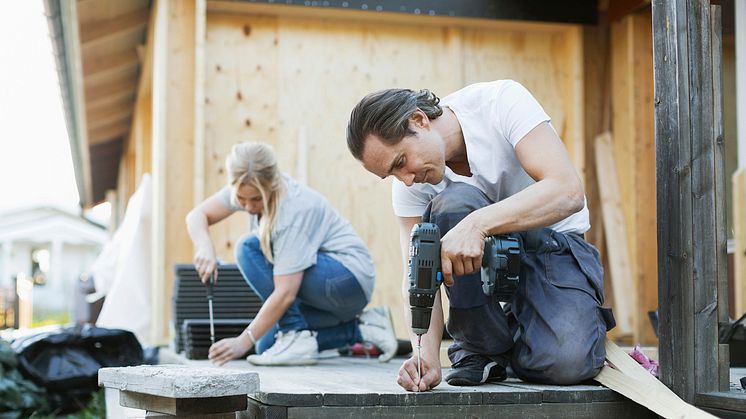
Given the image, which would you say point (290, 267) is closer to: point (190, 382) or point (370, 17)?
point (190, 382)

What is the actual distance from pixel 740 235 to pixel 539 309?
286 centimetres

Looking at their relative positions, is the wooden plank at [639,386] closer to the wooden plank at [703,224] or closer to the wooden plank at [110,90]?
the wooden plank at [703,224]

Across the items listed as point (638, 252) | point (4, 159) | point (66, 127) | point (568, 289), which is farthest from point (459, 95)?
point (4, 159)

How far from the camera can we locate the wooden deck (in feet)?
7.31

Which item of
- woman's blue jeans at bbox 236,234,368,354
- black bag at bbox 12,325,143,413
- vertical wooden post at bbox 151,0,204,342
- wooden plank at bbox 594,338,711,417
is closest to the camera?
wooden plank at bbox 594,338,711,417

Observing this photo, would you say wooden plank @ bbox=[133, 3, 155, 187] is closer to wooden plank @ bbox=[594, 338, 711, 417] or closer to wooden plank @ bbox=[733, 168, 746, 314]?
wooden plank @ bbox=[733, 168, 746, 314]

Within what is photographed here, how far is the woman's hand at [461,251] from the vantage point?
2191mm

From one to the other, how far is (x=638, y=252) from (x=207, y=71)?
3.22 metres

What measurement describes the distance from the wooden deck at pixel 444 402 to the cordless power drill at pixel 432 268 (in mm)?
122

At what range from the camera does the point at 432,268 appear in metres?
2.19

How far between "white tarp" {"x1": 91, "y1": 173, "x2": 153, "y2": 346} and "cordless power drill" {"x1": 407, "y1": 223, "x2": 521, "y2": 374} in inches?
162

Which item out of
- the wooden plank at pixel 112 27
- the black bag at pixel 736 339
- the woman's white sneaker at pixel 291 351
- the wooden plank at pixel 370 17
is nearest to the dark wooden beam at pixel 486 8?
the wooden plank at pixel 370 17

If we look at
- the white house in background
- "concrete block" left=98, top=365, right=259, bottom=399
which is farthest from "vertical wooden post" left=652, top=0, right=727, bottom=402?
the white house in background

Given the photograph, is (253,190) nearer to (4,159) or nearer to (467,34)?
(467,34)
